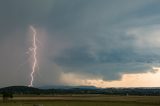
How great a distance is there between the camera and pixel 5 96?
11412 centimetres

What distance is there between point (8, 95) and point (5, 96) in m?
3.39

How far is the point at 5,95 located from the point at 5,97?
29.3 inches

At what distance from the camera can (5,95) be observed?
114375 mm

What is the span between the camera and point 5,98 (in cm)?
11444

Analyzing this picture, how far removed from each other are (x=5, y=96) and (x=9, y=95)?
490cm

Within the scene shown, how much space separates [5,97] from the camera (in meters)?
114

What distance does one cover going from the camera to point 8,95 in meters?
118

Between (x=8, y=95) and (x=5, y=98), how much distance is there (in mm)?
3168

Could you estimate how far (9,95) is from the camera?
390 ft

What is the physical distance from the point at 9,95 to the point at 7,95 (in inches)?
109

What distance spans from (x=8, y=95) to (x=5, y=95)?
10.4 feet

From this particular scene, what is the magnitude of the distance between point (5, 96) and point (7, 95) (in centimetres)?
214

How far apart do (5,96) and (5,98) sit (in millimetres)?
858

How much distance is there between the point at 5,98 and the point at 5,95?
3.73 feet
